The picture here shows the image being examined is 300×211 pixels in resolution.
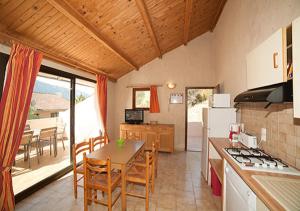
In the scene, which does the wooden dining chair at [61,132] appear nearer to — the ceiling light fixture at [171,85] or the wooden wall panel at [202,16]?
the ceiling light fixture at [171,85]

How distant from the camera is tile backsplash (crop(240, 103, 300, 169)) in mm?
1264

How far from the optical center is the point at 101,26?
8.27 feet

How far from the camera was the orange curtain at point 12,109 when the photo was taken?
175 cm

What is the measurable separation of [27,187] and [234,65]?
13.5 feet

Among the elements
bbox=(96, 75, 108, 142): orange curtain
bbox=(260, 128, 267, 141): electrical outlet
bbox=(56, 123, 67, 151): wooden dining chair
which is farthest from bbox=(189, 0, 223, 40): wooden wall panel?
bbox=(56, 123, 67, 151): wooden dining chair

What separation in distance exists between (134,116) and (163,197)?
277 centimetres

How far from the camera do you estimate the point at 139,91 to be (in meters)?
4.99

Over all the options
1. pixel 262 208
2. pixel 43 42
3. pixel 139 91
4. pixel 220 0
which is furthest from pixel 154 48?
pixel 262 208

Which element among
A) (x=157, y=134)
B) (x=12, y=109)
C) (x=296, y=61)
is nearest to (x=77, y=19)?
(x=12, y=109)

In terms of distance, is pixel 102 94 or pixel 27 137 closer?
pixel 27 137

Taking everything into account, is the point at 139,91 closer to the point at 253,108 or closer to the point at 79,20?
the point at 79,20

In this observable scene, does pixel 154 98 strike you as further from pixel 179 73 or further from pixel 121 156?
pixel 121 156

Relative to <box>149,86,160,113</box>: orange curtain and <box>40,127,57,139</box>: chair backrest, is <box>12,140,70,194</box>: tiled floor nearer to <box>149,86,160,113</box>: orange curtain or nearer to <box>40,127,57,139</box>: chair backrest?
<box>40,127,57,139</box>: chair backrest

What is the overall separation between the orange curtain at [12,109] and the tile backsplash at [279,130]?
9.96ft
